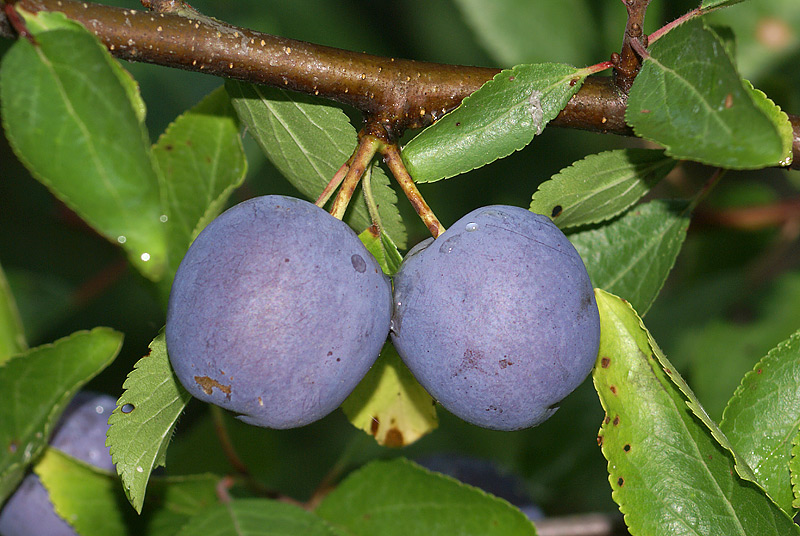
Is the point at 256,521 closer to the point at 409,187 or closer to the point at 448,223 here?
the point at 409,187

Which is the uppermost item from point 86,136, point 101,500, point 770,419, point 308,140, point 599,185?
point 86,136

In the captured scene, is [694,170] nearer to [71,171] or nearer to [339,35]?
[339,35]

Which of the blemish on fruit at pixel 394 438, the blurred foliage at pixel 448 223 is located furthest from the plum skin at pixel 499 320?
the blurred foliage at pixel 448 223

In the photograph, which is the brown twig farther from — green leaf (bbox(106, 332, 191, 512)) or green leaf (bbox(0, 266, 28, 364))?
green leaf (bbox(0, 266, 28, 364))

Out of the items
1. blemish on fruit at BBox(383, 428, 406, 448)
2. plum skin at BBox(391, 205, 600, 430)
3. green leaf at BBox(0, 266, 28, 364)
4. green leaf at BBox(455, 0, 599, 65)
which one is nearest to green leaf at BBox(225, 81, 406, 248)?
plum skin at BBox(391, 205, 600, 430)

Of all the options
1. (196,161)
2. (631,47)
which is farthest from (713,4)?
(196,161)
